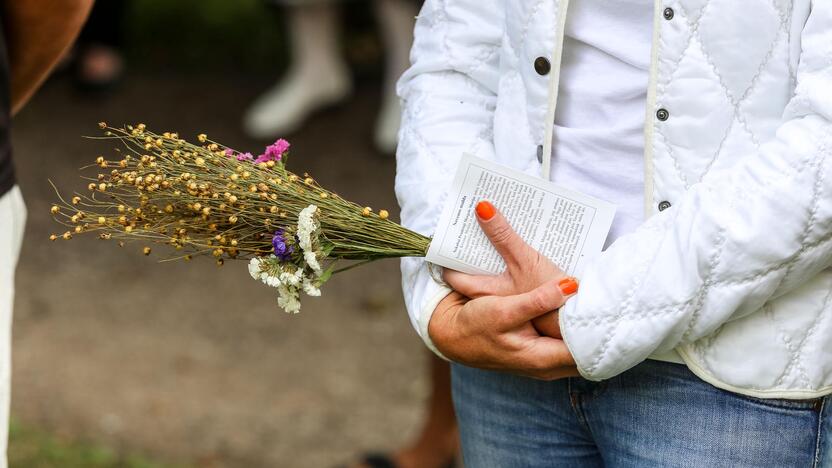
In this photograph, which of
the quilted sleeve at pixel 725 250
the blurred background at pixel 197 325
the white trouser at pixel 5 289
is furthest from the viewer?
the blurred background at pixel 197 325

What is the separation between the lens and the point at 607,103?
1.51 meters

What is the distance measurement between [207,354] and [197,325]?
8.9 inches

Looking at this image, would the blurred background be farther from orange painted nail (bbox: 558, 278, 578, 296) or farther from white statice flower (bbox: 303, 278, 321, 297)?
orange painted nail (bbox: 558, 278, 578, 296)

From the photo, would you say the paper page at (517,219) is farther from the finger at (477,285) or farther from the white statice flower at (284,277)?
the white statice flower at (284,277)

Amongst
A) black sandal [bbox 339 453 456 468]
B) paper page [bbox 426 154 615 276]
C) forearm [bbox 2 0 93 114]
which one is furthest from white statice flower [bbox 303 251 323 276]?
black sandal [bbox 339 453 456 468]

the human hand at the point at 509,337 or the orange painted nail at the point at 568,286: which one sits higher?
the orange painted nail at the point at 568,286

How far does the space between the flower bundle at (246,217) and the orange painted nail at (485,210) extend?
113mm

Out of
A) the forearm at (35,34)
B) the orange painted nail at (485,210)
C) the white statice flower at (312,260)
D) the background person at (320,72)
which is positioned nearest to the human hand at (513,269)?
the orange painted nail at (485,210)

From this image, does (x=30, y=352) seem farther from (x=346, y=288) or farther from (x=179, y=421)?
(x=346, y=288)

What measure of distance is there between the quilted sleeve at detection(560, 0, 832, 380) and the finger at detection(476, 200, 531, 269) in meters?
0.12

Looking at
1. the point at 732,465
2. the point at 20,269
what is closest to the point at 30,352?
the point at 20,269

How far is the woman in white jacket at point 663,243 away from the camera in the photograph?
132 centimetres

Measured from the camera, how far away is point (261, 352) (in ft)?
12.5

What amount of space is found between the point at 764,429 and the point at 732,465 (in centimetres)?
6
